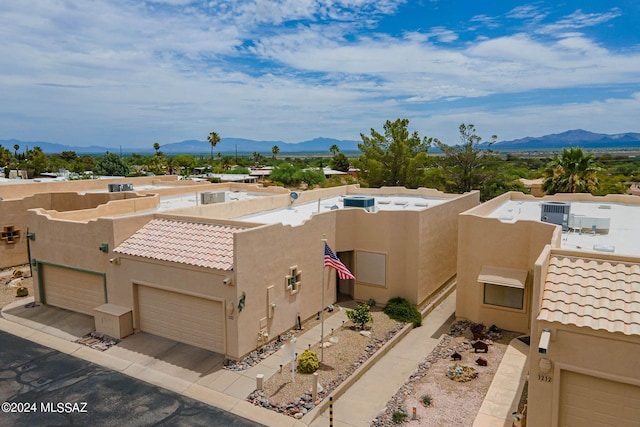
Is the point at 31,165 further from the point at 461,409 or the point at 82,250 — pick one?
the point at 461,409

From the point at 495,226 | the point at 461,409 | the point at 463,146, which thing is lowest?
the point at 461,409

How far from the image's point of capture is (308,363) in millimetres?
15055

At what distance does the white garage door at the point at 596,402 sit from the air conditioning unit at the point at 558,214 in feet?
35.9

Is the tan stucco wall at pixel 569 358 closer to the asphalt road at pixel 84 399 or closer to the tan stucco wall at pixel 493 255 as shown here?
the tan stucco wall at pixel 493 255

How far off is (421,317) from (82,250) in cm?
1523

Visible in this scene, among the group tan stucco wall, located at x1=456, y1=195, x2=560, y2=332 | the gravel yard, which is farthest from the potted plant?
the gravel yard

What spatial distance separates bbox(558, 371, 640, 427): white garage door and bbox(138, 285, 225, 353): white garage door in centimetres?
1088

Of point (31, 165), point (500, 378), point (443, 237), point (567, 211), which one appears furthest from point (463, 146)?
point (31, 165)

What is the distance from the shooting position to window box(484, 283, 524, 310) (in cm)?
1825

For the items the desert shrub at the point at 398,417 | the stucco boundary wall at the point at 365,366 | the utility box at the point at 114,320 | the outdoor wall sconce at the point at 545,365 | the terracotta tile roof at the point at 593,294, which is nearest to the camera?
the terracotta tile roof at the point at 593,294

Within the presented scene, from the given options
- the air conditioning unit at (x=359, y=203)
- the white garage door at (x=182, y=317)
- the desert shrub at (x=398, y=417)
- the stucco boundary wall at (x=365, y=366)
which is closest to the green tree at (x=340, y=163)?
the air conditioning unit at (x=359, y=203)

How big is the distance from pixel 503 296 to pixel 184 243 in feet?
43.0

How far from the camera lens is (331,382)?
48.2 feet

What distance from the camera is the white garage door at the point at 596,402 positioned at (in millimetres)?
9781
